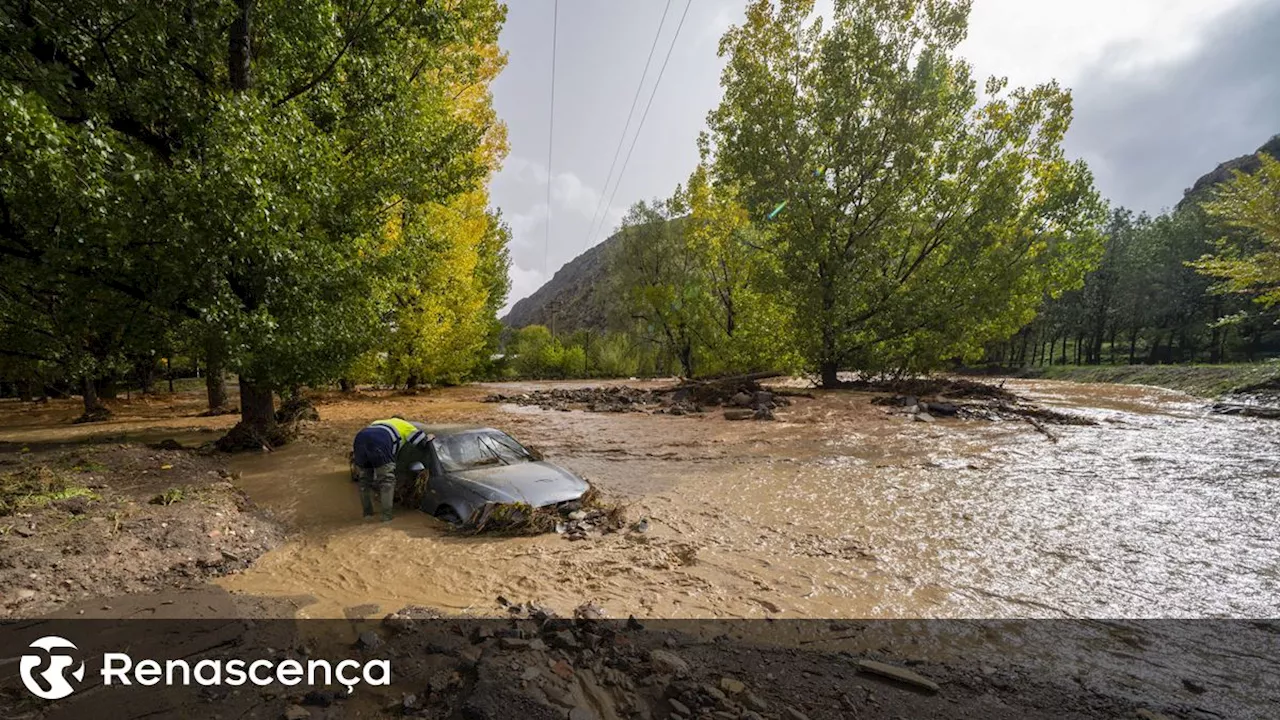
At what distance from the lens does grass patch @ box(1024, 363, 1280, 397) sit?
1933 centimetres

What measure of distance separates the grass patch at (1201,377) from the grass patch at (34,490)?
31973 mm

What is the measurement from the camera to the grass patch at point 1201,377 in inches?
761

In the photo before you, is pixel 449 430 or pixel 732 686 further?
pixel 449 430

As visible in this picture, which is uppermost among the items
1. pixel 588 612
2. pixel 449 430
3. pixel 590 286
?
pixel 590 286

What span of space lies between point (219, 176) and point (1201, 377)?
38.3 metres

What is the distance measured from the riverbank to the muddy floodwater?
31.7 feet

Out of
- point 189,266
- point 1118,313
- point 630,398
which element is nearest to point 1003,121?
point 630,398

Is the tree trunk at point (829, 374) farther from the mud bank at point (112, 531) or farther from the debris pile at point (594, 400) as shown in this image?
the mud bank at point (112, 531)

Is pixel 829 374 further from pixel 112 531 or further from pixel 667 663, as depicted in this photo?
pixel 112 531

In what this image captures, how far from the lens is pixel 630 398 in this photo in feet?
72.2

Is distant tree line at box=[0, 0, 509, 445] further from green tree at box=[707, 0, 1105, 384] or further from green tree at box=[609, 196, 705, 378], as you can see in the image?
green tree at box=[609, 196, 705, 378]

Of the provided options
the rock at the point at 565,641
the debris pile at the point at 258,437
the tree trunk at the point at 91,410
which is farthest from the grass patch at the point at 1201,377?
the tree trunk at the point at 91,410

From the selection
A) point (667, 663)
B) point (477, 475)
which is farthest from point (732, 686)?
point (477, 475)

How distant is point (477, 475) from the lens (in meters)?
6.90
